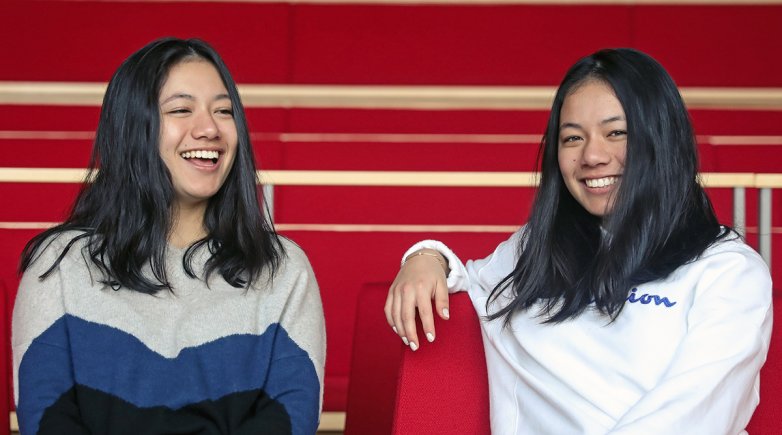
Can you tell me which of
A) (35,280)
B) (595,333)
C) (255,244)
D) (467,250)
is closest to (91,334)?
(35,280)

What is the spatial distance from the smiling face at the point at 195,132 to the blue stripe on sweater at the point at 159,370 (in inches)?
9.4

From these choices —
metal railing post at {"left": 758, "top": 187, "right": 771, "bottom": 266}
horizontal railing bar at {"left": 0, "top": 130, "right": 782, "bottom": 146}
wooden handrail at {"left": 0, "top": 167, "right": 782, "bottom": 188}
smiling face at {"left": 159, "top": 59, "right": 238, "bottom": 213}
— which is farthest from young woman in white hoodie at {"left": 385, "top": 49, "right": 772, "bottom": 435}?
horizontal railing bar at {"left": 0, "top": 130, "right": 782, "bottom": 146}

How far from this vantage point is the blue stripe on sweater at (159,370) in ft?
4.76

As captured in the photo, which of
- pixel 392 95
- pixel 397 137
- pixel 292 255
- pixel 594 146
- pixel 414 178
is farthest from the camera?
pixel 397 137

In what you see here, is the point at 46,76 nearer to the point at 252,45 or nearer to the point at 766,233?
the point at 252,45

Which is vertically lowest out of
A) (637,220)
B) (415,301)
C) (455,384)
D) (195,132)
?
(455,384)

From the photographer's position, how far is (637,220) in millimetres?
1484

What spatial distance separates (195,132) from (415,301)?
402 mm

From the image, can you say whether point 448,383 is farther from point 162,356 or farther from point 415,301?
point 162,356

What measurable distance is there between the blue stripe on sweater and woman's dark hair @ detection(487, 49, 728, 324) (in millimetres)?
288

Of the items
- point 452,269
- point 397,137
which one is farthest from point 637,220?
point 397,137

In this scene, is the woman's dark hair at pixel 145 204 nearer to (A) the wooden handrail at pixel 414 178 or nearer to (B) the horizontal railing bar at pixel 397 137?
(A) the wooden handrail at pixel 414 178

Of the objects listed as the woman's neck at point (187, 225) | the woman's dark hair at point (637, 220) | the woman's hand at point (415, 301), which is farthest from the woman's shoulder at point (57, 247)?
the woman's dark hair at point (637, 220)

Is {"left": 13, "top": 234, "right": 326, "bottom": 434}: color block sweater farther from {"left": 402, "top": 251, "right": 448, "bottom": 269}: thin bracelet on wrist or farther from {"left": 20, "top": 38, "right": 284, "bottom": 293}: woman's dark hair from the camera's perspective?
{"left": 402, "top": 251, "right": 448, "bottom": 269}: thin bracelet on wrist
